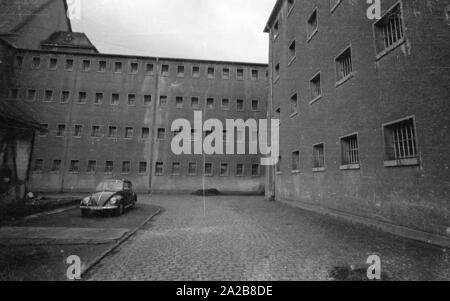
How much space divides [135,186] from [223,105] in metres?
13.2

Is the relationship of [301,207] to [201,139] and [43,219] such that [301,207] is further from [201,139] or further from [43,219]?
[201,139]

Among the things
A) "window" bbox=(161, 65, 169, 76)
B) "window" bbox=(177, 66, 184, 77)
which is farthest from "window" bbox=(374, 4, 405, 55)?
"window" bbox=(161, 65, 169, 76)

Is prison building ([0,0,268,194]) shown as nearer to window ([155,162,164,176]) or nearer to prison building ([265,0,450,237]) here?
window ([155,162,164,176])

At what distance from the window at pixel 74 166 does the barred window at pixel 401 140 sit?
27.7 meters

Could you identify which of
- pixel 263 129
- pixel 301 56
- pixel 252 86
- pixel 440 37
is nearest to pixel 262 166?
pixel 263 129

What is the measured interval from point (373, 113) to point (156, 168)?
22.9 metres

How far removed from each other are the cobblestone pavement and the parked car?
3435mm

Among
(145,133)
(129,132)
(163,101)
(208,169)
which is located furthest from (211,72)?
(129,132)

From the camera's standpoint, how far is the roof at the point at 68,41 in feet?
108

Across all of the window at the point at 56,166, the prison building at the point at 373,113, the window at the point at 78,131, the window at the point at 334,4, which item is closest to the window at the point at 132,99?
the window at the point at 78,131

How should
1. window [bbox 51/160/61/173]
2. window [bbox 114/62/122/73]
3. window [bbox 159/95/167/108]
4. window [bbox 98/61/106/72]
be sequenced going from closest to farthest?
1. window [bbox 51/160/61/173]
2. window [bbox 159/95/167/108]
3. window [bbox 98/61/106/72]
4. window [bbox 114/62/122/73]

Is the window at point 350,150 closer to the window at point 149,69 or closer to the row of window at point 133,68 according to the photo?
the row of window at point 133,68

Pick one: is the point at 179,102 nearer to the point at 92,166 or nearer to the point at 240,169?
the point at 240,169

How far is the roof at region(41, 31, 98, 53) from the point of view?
32844 millimetres
